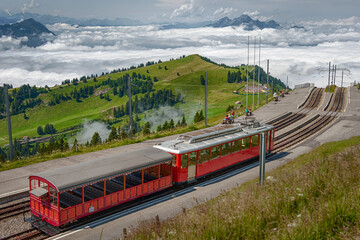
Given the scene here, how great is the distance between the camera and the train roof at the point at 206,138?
23.8 meters

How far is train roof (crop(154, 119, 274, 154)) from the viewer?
23.8 metres

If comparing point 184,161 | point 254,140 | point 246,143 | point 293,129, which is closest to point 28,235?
point 184,161

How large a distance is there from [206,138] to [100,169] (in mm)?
9249

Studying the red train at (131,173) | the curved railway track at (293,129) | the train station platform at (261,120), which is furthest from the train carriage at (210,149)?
the train station platform at (261,120)

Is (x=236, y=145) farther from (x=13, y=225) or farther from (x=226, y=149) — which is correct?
(x=13, y=225)

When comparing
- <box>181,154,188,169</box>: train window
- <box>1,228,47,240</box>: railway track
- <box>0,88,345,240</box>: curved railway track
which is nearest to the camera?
<box>1,228,47,240</box>: railway track

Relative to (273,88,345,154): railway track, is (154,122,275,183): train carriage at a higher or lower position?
higher

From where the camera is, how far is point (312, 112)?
57.9m

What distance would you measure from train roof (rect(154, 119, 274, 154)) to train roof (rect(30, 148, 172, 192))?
1237mm

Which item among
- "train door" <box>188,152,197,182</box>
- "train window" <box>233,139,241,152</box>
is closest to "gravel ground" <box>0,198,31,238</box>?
"train door" <box>188,152,197,182</box>

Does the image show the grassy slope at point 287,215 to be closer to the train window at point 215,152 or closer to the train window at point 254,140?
the train window at point 215,152

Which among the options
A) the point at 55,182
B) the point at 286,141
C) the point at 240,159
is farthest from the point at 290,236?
the point at 286,141

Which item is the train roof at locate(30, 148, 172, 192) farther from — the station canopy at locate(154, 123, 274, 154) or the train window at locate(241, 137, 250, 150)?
the train window at locate(241, 137, 250, 150)

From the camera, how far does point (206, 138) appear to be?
25.7m
